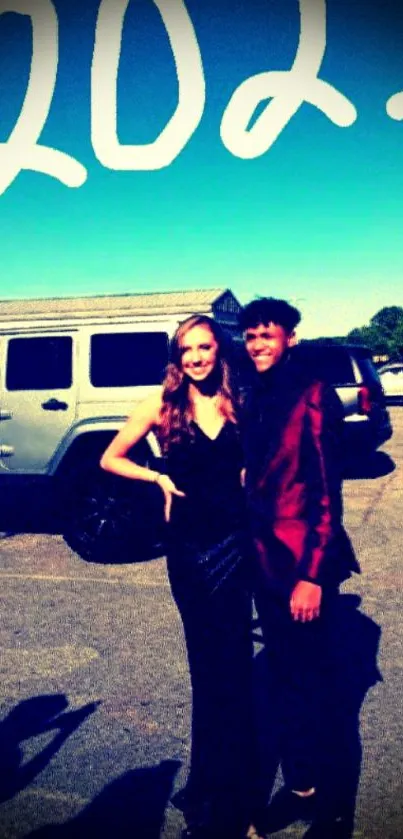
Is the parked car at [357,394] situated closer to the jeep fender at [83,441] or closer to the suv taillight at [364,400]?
the suv taillight at [364,400]

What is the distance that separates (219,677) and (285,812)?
0.57 meters

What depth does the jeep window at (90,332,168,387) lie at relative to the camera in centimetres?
546

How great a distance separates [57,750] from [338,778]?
120 cm

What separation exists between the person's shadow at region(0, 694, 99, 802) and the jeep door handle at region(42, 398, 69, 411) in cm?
265

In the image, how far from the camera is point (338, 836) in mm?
2348

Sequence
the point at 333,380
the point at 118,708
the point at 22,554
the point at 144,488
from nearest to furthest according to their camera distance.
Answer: the point at 118,708
the point at 144,488
the point at 22,554
the point at 333,380

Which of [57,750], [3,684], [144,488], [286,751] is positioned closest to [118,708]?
[57,750]

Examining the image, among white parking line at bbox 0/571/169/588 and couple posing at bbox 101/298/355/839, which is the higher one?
couple posing at bbox 101/298/355/839

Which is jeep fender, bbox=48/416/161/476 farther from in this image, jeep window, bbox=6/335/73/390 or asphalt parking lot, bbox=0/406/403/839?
asphalt parking lot, bbox=0/406/403/839

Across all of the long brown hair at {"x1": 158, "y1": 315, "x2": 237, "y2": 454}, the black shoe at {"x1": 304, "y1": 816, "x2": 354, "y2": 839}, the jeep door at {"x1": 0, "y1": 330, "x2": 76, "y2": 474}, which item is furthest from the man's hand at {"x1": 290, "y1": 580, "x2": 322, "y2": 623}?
the jeep door at {"x1": 0, "y1": 330, "x2": 76, "y2": 474}

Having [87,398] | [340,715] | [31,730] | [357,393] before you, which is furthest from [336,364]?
[340,715]

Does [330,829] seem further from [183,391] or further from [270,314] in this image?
[270,314]

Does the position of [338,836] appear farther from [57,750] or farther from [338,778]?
[57,750]

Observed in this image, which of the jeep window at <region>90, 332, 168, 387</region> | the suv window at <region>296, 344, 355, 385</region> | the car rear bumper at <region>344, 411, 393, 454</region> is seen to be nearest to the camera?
the jeep window at <region>90, 332, 168, 387</region>
